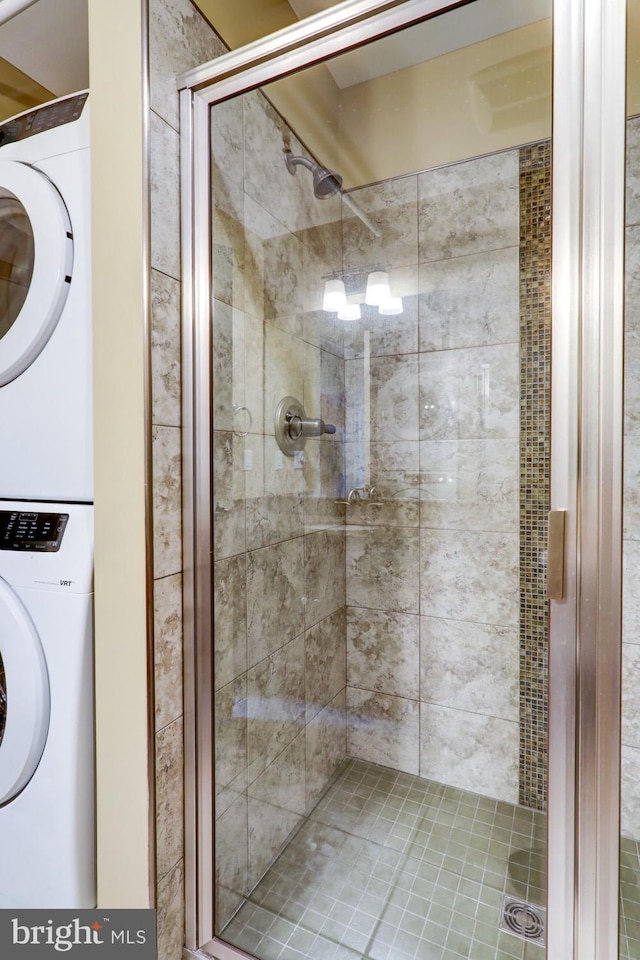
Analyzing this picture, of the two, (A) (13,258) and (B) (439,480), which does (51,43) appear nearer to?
(A) (13,258)

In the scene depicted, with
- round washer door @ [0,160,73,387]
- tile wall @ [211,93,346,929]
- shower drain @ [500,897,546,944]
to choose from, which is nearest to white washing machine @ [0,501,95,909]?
tile wall @ [211,93,346,929]

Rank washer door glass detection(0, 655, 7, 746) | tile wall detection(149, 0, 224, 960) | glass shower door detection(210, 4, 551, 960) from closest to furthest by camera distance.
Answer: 1. glass shower door detection(210, 4, 551, 960)
2. tile wall detection(149, 0, 224, 960)
3. washer door glass detection(0, 655, 7, 746)

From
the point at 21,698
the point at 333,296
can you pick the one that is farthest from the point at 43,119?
the point at 21,698

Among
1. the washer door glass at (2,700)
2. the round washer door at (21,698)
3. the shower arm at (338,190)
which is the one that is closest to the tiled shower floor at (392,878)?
the round washer door at (21,698)

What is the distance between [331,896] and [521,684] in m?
0.68

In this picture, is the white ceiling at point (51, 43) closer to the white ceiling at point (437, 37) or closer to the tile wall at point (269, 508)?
the tile wall at point (269, 508)

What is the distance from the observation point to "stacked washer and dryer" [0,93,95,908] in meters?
1.08

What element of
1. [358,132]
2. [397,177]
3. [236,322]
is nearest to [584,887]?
[236,322]

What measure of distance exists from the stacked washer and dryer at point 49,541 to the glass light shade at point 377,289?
624 mm

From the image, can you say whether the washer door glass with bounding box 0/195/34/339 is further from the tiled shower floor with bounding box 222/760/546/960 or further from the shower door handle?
the tiled shower floor with bounding box 222/760/546/960

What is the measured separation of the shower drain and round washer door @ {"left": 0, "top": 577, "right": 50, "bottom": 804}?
1.01 m

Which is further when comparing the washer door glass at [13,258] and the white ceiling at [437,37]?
the washer door glass at [13,258]

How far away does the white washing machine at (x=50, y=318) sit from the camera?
112 centimetres

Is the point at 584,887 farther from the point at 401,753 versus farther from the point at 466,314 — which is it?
the point at 466,314
